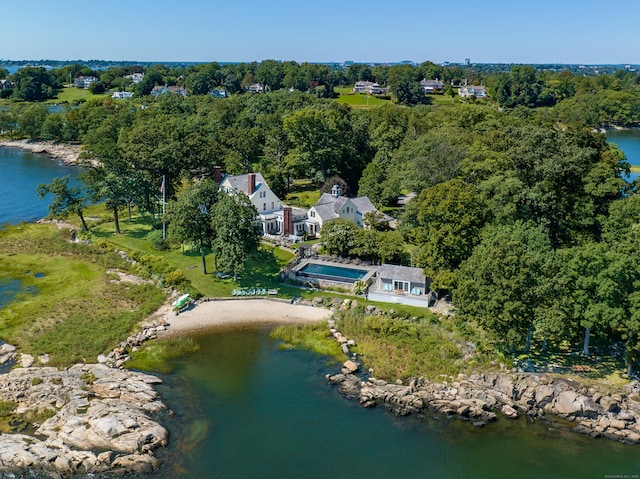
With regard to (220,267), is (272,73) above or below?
above

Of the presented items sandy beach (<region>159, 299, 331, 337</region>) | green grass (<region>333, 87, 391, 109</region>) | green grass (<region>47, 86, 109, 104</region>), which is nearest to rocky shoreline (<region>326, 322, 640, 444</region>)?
sandy beach (<region>159, 299, 331, 337</region>)

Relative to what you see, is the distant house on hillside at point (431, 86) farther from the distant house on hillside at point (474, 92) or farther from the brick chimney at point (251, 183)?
the brick chimney at point (251, 183)

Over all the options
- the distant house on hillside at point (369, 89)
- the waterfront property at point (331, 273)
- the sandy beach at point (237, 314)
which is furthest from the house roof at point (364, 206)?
the distant house on hillside at point (369, 89)

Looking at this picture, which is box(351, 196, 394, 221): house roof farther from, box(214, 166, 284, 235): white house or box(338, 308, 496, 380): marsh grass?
box(338, 308, 496, 380): marsh grass

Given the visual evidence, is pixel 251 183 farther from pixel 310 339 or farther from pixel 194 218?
pixel 310 339

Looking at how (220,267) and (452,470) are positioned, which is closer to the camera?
(452,470)

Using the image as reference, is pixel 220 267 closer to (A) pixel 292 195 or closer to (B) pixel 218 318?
(B) pixel 218 318

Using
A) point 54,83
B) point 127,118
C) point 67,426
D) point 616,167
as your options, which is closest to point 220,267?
point 67,426
